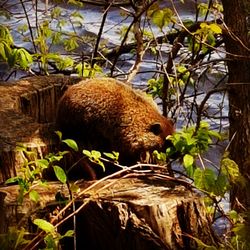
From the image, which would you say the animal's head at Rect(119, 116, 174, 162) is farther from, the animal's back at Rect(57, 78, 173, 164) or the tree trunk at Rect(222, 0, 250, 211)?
the tree trunk at Rect(222, 0, 250, 211)

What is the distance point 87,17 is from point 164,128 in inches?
174

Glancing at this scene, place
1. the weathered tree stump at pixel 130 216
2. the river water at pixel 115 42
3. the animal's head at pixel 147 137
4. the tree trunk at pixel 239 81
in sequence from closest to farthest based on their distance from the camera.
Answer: the weathered tree stump at pixel 130 216 < the animal's head at pixel 147 137 < the tree trunk at pixel 239 81 < the river water at pixel 115 42

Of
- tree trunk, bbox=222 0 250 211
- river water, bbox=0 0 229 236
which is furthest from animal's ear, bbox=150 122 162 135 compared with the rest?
river water, bbox=0 0 229 236

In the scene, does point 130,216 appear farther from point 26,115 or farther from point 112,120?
point 26,115

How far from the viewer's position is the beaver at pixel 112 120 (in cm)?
338

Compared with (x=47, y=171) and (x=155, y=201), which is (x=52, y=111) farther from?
(x=155, y=201)

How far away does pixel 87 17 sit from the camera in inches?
306

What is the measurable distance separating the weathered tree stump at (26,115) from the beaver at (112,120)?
5.7 inches

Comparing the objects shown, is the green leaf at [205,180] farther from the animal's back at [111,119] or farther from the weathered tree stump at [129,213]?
the animal's back at [111,119]

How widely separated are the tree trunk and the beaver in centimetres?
43

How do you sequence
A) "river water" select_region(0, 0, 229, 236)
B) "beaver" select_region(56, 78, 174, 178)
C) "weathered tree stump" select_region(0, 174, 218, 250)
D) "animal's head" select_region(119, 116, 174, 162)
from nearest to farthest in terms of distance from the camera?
1. "weathered tree stump" select_region(0, 174, 218, 250)
2. "beaver" select_region(56, 78, 174, 178)
3. "animal's head" select_region(119, 116, 174, 162)
4. "river water" select_region(0, 0, 229, 236)

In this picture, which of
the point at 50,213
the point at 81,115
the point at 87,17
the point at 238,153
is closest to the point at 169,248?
the point at 50,213

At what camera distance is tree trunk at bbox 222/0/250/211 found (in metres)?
3.75

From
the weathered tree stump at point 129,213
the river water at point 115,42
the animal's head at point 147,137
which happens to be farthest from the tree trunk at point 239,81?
the river water at point 115,42
